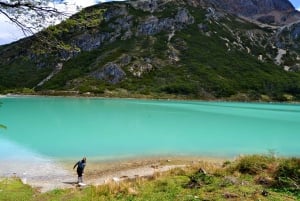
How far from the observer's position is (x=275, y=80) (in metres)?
196

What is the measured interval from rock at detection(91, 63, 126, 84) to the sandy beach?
156376 mm

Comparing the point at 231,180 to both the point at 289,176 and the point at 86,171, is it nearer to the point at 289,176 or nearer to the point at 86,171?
the point at 289,176

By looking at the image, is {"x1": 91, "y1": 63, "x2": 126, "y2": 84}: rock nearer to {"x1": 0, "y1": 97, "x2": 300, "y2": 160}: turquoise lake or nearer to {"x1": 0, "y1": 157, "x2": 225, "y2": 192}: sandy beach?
{"x1": 0, "y1": 97, "x2": 300, "y2": 160}: turquoise lake

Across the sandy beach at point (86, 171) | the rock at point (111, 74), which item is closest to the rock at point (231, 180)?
the sandy beach at point (86, 171)

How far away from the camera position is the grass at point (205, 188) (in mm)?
15938

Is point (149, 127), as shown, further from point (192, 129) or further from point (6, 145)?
point (6, 145)

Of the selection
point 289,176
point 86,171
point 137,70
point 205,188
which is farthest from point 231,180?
point 137,70

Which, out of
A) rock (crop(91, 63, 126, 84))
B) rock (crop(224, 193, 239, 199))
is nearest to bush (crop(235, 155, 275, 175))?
rock (crop(224, 193, 239, 199))

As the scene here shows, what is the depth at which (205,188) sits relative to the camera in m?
17.3

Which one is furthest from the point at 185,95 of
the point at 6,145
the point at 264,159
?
the point at 264,159

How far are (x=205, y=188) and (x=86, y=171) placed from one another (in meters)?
11.8

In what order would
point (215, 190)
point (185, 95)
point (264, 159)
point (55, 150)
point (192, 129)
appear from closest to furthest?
point (215, 190) < point (264, 159) < point (55, 150) < point (192, 129) < point (185, 95)

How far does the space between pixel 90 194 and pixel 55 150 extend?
1980cm

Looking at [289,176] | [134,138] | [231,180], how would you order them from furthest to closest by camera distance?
[134,138] < [289,176] < [231,180]
